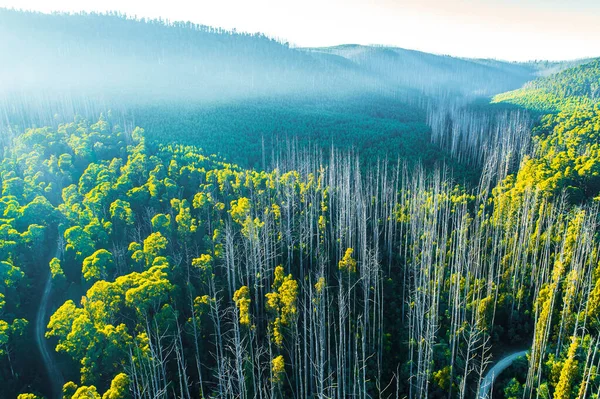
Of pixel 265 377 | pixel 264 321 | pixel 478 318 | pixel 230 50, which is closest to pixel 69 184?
pixel 264 321

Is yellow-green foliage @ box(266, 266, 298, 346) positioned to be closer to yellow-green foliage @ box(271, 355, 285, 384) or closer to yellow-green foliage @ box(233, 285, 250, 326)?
yellow-green foliage @ box(233, 285, 250, 326)

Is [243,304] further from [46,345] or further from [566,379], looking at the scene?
[566,379]

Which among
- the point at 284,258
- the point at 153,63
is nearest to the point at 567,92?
the point at 284,258

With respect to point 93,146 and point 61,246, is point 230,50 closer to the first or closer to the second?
point 93,146

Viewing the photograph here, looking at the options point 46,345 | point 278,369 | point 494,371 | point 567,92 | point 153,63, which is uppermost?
point 153,63

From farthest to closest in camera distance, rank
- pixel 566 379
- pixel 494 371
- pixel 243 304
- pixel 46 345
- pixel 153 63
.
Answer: pixel 153 63 < pixel 46 345 < pixel 494 371 < pixel 243 304 < pixel 566 379

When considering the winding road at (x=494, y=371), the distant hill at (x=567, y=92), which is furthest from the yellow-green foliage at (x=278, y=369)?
the distant hill at (x=567, y=92)
